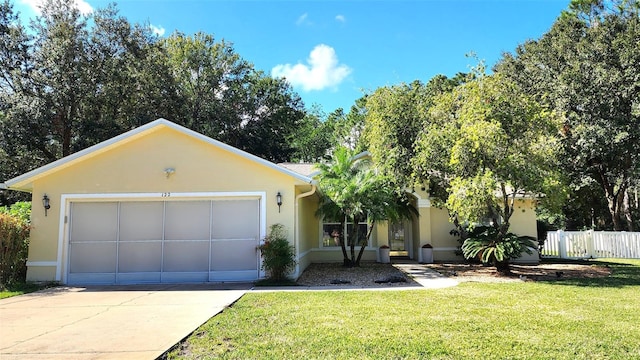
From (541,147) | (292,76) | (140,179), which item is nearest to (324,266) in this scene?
(140,179)

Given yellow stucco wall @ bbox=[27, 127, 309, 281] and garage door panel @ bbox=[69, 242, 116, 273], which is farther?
garage door panel @ bbox=[69, 242, 116, 273]

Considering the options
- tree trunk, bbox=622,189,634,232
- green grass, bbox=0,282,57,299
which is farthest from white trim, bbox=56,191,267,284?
tree trunk, bbox=622,189,634,232

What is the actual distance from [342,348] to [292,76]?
3063cm

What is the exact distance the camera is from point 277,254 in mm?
11219

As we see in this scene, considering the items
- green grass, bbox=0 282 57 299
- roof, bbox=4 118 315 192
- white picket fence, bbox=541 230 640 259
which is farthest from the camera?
white picket fence, bbox=541 230 640 259

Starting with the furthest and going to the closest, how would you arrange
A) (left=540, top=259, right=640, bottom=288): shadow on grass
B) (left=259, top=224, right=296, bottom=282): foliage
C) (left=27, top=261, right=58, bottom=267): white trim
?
(left=27, top=261, right=58, bottom=267): white trim, (left=259, top=224, right=296, bottom=282): foliage, (left=540, top=259, right=640, bottom=288): shadow on grass

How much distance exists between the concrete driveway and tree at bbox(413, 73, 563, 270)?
6771 mm

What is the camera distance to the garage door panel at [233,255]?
11.9m

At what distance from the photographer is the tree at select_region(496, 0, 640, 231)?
20.2 metres

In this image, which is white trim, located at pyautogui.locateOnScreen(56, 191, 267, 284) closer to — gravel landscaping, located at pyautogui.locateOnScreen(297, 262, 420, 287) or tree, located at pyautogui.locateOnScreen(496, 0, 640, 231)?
gravel landscaping, located at pyautogui.locateOnScreen(297, 262, 420, 287)

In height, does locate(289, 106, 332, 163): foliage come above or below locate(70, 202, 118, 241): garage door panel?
above

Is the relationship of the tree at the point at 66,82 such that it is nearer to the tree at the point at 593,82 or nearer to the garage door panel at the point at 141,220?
the garage door panel at the point at 141,220

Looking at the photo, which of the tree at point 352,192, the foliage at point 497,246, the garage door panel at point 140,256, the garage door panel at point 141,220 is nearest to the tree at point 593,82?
the foliage at point 497,246

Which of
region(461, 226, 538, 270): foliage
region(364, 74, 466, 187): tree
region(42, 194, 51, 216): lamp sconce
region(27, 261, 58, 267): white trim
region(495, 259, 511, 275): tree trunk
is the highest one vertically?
region(364, 74, 466, 187): tree
